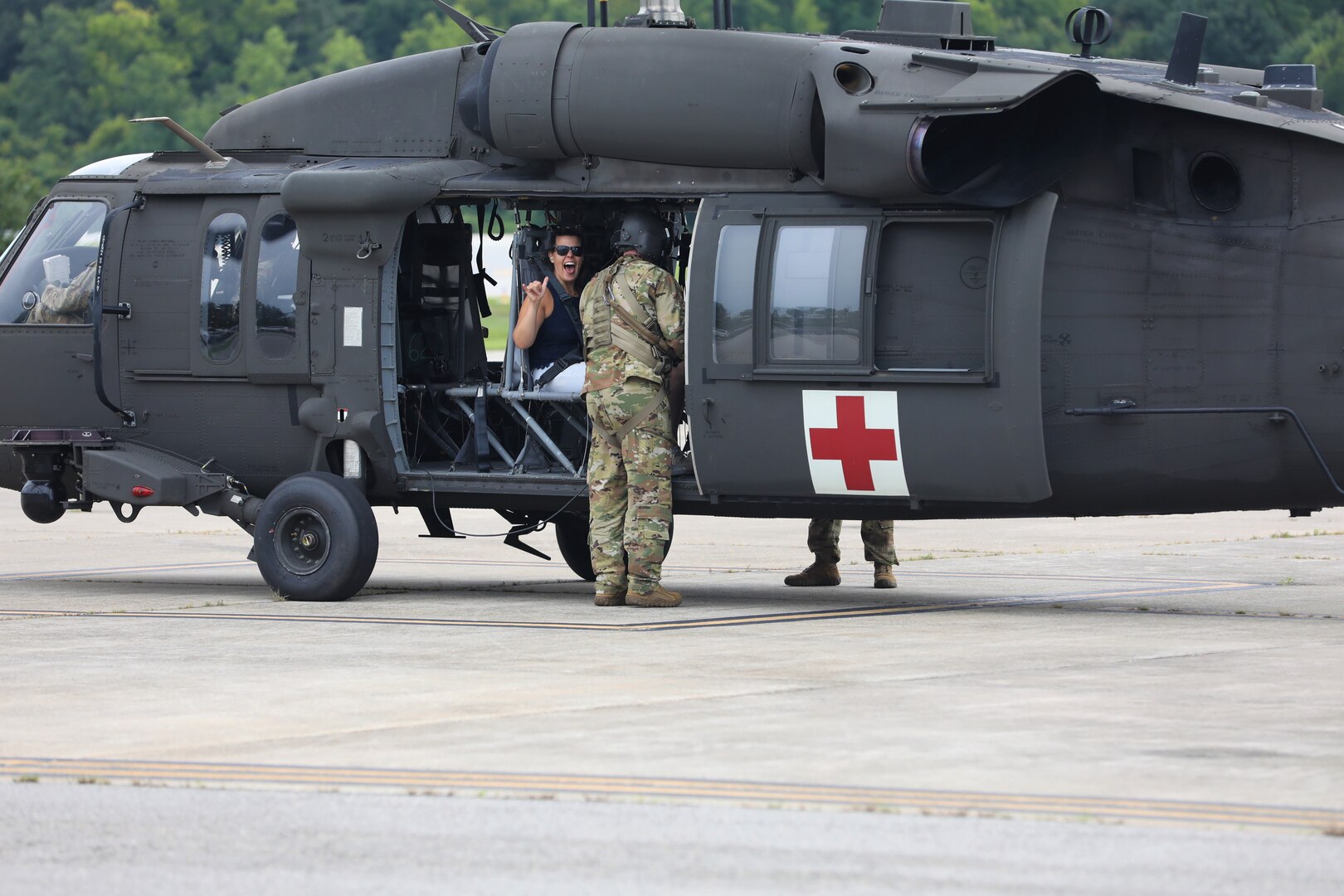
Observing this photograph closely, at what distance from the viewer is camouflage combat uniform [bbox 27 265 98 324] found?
14367 millimetres

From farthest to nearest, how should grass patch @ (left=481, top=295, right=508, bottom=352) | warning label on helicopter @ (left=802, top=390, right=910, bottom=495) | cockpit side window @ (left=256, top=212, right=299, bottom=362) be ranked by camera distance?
1. grass patch @ (left=481, top=295, right=508, bottom=352)
2. cockpit side window @ (left=256, top=212, right=299, bottom=362)
3. warning label on helicopter @ (left=802, top=390, right=910, bottom=495)

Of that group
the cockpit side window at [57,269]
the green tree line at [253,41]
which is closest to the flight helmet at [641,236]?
the cockpit side window at [57,269]

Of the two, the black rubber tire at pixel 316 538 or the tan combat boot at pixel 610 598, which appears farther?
the black rubber tire at pixel 316 538

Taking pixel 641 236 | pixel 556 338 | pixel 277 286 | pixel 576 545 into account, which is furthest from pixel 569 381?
pixel 576 545

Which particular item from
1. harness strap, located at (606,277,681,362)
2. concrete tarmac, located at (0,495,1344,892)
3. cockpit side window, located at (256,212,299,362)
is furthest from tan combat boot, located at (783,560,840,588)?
cockpit side window, located at (256,212,299,362)

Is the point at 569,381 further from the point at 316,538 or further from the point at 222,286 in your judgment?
the point at 222,286

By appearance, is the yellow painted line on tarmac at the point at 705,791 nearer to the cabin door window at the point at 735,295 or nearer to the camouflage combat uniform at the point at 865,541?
the cabin door window at the point at 735,295

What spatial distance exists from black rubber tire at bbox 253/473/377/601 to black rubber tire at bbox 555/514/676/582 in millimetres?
2138

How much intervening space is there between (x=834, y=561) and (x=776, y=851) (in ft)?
28.7

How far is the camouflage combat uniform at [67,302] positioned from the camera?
47.1 feet

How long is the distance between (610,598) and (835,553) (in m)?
2.25

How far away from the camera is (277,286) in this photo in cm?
1380

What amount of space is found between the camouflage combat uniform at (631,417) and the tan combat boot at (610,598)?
12 cm

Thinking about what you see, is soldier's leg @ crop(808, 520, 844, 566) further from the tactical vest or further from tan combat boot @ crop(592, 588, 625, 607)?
the tactical vest
